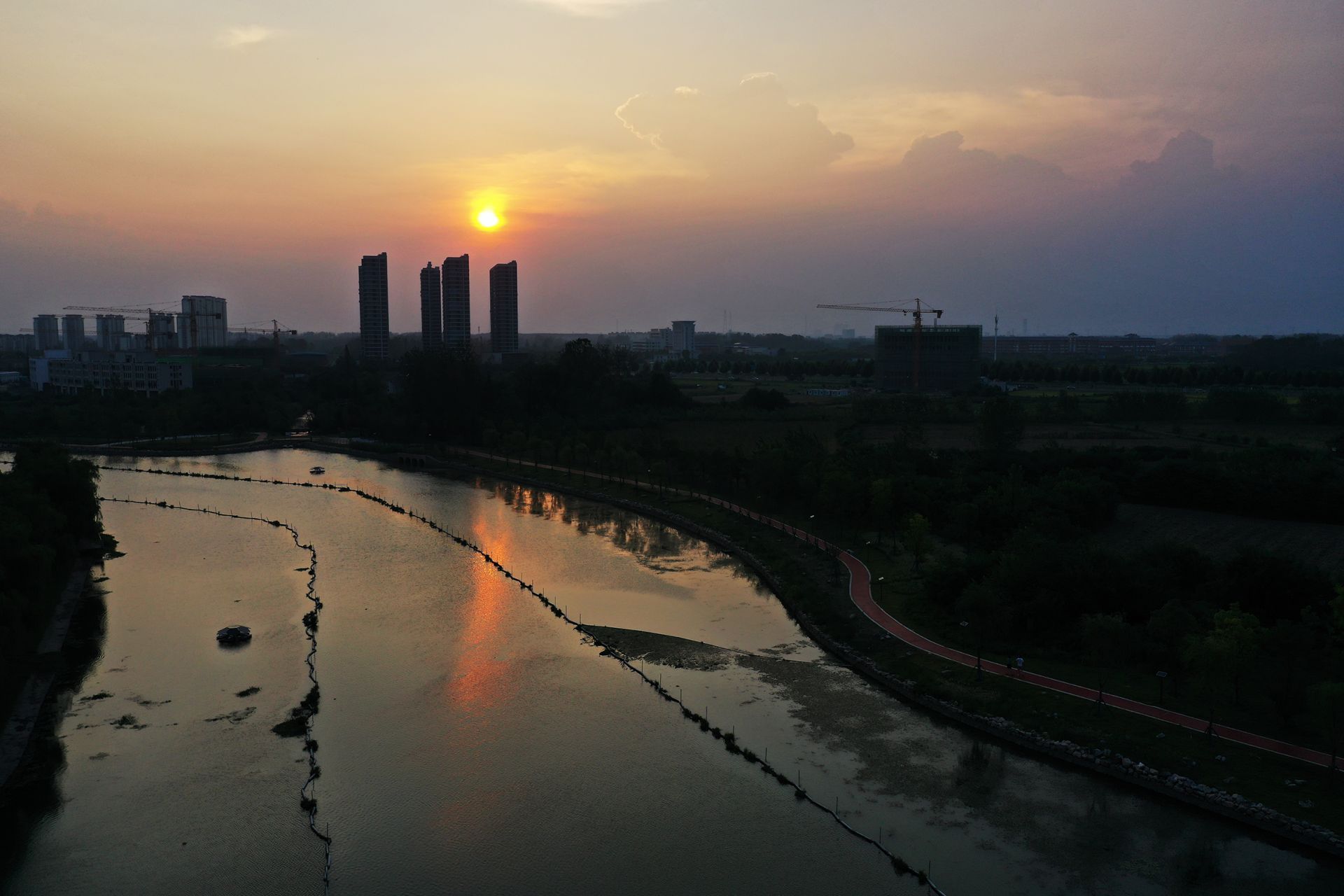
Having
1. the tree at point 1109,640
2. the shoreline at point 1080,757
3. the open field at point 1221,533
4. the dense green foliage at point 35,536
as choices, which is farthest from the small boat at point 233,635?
the open field at point 1221,533

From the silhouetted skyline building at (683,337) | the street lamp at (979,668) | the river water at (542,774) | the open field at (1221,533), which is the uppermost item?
the silhouetted skyline building at (683,337)

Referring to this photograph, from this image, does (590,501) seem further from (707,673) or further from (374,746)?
(374,746)

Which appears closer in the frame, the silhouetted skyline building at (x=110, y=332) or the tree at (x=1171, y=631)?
the tree at (x=1171, y=631)

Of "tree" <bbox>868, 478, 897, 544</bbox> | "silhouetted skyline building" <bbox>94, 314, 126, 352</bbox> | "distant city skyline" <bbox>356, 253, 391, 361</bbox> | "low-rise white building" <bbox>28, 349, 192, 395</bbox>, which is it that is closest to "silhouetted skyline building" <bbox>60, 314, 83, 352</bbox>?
"silhouetted skyline building" <bbox>94, 314, 126, 352</bbox>

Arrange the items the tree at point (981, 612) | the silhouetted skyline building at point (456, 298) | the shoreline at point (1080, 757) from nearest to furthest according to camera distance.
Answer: the shoreline at point (1080, 757), the tree at point (981, 612), the silhouetted skyline building at point (456, 298)

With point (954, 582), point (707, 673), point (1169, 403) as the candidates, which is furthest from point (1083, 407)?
point (707, 673)

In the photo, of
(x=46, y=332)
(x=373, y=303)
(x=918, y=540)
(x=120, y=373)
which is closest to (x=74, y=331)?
(x=46, y=332)

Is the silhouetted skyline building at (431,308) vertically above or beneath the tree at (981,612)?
above

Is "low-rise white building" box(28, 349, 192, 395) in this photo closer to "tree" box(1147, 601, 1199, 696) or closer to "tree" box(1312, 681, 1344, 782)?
"tree" box(1147, 601, 1199, 696)

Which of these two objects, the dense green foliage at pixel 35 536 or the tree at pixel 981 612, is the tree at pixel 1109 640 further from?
the dense green foliage at pixel 35 536
